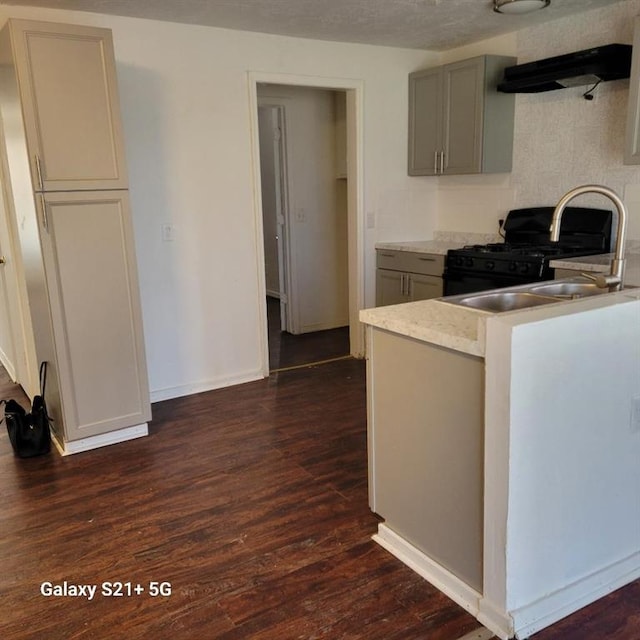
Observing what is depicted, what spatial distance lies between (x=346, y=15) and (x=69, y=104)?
172cm

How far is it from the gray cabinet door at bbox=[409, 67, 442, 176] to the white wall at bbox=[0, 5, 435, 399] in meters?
0.27

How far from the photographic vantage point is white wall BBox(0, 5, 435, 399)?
352 centimetres

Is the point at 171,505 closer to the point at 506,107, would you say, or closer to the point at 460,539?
the point at 460,539

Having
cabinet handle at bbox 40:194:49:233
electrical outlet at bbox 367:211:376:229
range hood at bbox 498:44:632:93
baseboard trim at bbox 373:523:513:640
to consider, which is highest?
range hood at bbox 498:44:632:93

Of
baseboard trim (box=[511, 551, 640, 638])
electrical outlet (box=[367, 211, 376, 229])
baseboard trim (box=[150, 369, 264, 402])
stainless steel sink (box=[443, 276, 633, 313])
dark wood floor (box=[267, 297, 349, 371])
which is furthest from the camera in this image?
dark wood floor (box=[267, 297, 349, 371])

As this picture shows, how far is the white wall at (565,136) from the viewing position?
3432mm

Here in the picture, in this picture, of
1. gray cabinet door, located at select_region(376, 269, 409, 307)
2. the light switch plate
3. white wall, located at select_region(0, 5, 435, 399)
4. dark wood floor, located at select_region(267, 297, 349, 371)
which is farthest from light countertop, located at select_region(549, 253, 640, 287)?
the light switch plate

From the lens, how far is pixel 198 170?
3.77m

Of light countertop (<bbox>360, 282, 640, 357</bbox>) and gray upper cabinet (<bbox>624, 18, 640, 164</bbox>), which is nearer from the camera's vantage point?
light countertop (<bbox>360, 282, 640, 357</bbox>)

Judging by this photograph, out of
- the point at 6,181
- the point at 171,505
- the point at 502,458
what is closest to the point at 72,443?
the point at 171,505

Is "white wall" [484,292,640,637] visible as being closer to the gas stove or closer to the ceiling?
the gas stove

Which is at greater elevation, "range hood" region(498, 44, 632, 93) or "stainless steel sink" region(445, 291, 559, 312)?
"range hood" region(498, 44, 632, 93)

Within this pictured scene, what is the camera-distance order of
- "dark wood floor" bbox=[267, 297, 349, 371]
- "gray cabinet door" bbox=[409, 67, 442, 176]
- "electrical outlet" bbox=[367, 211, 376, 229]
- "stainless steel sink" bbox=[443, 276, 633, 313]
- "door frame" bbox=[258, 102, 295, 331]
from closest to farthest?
"stainless steel sink" bbox=[443, 276, 633, 313]
"gray cabinet door" bbox=[409, 67, 442, 176]
"electrical outlet" bbox=[367, 211, 376, 229]
"dark wood floor" bbox=[267, 297, 349, 371]
"door frame" bbox=[258, 102, 295, 331]

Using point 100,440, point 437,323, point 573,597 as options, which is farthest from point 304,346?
point 573,597
